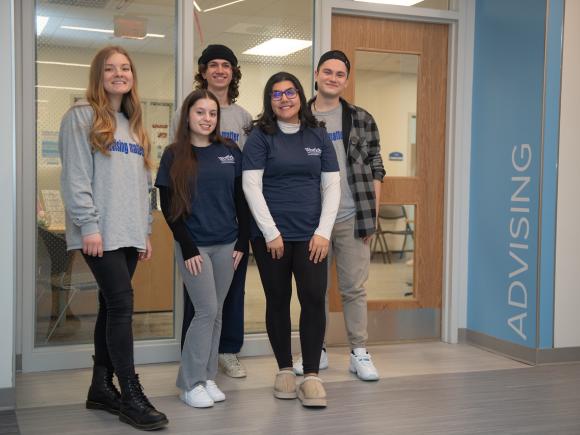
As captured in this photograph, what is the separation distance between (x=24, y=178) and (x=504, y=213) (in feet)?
8.69

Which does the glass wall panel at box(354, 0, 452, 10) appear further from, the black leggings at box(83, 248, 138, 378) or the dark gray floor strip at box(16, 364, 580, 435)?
the black leggings at box(83, 248, 138, 378)

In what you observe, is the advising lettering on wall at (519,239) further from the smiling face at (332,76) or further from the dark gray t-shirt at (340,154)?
the smiling face at (332,76)

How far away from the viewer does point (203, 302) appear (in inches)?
124

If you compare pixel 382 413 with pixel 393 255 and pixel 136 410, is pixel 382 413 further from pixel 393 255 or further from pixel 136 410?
pixel 393 255

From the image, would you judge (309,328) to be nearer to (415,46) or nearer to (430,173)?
(430,173)

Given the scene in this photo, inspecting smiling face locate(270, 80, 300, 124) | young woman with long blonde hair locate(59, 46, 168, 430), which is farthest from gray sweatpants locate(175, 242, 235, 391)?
smiling face locate(270, 80, 300, 124)

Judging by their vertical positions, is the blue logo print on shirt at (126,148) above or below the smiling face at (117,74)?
below

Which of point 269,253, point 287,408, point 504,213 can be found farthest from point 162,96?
point 504,213

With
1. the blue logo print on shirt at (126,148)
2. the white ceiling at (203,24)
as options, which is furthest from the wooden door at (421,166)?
the blue logo print on shirt at (126,148)

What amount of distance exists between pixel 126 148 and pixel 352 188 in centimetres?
122

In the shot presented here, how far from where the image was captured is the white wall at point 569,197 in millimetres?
4027

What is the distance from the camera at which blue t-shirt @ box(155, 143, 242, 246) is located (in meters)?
3.14

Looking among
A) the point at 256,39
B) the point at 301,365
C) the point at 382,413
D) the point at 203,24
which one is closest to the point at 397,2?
the point at 256,39

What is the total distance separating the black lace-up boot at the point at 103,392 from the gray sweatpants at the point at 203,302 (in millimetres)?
298
